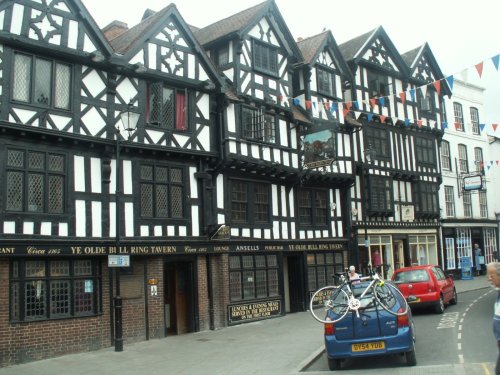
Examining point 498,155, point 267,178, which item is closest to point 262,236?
point 267,178

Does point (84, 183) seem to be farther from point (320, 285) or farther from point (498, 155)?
point (498, 155)

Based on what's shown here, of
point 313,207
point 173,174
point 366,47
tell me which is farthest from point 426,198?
point 173,174

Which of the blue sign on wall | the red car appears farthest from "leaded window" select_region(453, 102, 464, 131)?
the red car

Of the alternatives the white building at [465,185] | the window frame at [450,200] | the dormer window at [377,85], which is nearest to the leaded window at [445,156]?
the white building at [465,185]

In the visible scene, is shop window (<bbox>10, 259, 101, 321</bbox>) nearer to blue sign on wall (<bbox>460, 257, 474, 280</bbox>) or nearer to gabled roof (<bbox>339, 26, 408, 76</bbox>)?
gabled roof (<bbox>339, 26, 408, 76</bbox>)

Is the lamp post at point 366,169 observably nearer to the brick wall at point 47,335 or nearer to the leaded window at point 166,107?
the leaded window at point 166,107

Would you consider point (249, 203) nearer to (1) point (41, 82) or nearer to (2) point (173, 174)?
(2) point (173, 174)

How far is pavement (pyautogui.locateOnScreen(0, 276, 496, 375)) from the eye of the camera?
1114 cm

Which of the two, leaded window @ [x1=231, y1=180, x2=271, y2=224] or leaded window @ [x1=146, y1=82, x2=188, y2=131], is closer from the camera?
leaded window @ [x1=146, y1=82, x2=188, y2=131]

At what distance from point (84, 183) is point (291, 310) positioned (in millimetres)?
10941

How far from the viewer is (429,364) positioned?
1035 centimetres

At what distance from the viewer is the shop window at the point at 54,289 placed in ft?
44.8

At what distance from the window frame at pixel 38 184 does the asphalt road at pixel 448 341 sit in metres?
7.99

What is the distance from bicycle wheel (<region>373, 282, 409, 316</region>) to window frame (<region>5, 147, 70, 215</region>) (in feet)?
28.5
